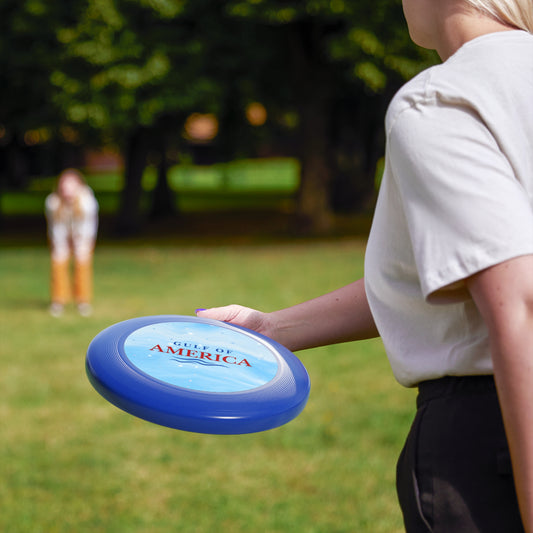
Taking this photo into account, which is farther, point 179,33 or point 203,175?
point 203,175

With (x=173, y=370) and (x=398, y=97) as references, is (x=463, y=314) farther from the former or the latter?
(x=173, y=370)

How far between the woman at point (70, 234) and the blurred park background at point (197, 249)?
453 mm

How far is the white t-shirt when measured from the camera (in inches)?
45.3

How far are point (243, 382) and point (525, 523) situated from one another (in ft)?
2.08

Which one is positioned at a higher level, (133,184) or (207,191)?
(133,184)

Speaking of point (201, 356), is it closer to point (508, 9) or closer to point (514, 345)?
point (514, 345)

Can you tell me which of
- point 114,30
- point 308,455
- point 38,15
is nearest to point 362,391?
point 308,455

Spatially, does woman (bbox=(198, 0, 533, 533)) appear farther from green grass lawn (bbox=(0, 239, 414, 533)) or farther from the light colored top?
the light colored top

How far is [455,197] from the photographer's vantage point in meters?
1.16

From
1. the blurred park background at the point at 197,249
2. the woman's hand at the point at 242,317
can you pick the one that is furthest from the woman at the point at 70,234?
the woman's hand at the point at 242,317

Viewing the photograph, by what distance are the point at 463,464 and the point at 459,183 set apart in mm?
511

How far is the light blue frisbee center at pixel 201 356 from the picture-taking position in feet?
5.24

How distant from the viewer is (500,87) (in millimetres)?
1228

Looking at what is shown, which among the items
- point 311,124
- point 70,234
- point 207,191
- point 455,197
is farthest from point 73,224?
point 207,191
